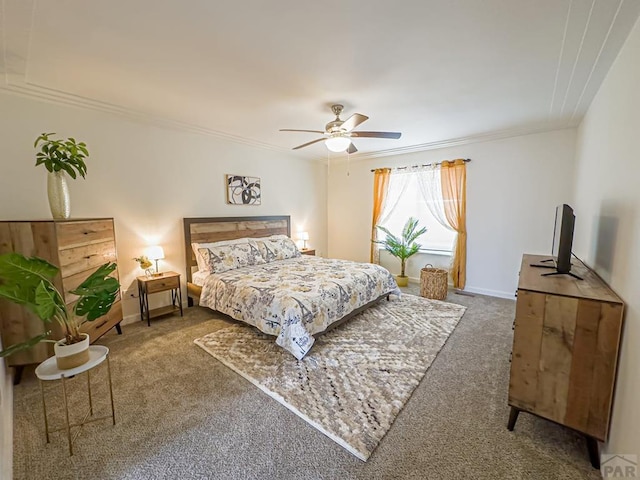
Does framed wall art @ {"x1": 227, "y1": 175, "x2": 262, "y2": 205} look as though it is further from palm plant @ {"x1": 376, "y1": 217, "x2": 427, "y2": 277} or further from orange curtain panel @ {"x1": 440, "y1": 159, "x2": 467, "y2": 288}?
orange curtain panel @ {"x1": 440, "y1": 159, "x2": 467, "y2": 288}

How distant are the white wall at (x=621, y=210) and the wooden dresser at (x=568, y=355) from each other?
0.18 feet

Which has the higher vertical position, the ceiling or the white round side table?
the ceiling

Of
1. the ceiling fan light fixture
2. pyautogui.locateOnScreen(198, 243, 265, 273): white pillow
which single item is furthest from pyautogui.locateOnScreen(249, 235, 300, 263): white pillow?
the ceiling fan light fixture

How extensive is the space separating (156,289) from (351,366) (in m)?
2.49

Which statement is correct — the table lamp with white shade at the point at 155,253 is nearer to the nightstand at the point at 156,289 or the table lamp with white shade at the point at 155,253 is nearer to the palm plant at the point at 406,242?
the nightstand at the point at 156,289

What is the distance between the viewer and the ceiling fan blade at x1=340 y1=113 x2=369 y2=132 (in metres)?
2.50

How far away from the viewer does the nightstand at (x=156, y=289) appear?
126 inches

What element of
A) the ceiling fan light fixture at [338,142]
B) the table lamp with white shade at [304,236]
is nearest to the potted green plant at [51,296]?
the ceiling fan light fixture at [338,142]

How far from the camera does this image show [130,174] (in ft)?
10.7

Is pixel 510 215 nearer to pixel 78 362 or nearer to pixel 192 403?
pixel 192 403

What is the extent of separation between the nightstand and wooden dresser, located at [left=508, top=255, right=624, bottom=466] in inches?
139

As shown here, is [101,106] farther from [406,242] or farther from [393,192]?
[406,242]

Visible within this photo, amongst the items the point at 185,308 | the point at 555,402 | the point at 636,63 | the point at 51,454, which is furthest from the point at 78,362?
the point at 636,63

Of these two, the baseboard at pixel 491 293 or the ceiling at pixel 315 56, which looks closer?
the ceiling at pixel 315 56
